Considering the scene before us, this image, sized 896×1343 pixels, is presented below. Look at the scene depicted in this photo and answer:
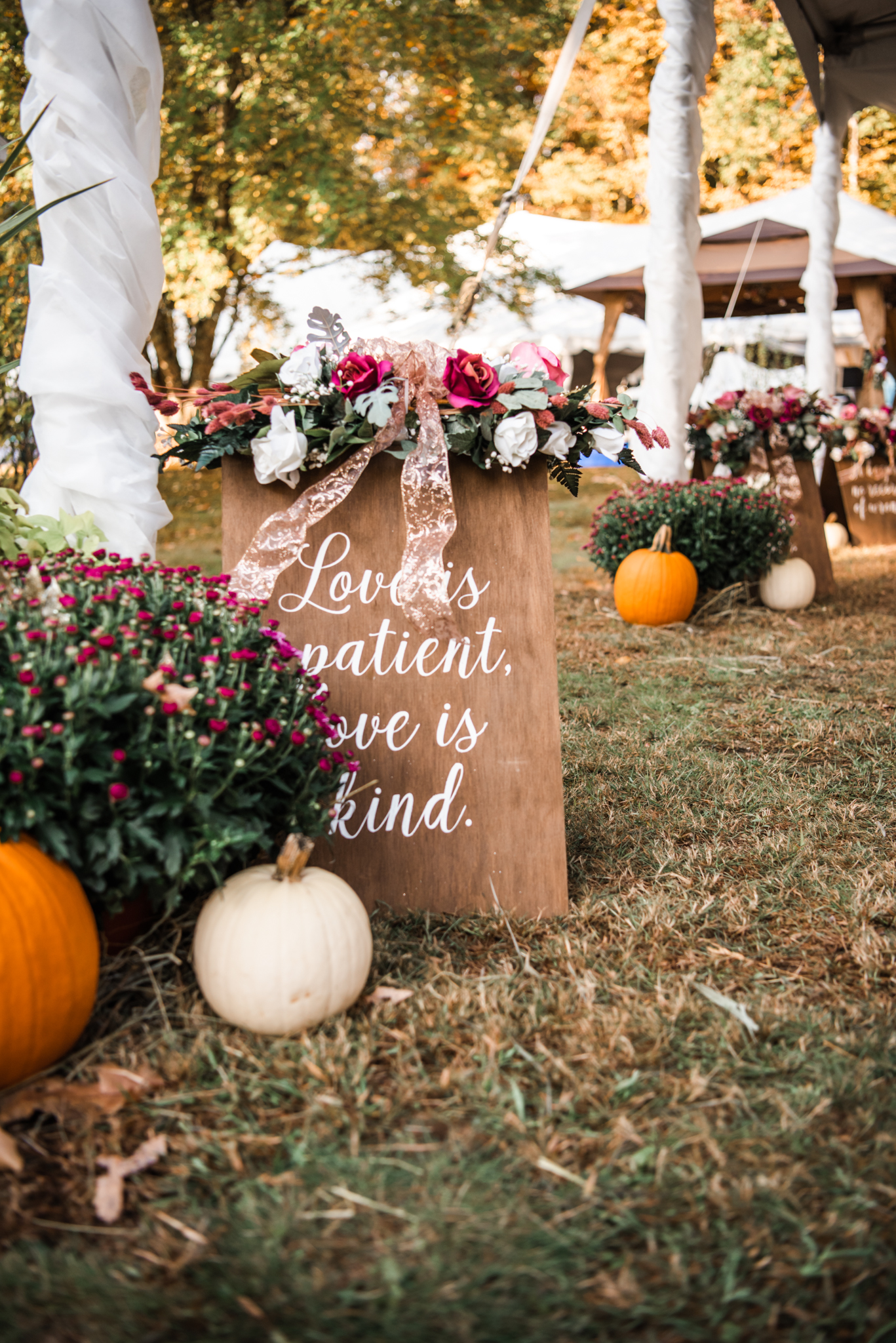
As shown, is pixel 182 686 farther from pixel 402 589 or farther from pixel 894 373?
pixel 894 373

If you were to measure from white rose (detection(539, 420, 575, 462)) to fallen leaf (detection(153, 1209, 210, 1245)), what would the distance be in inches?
56.7

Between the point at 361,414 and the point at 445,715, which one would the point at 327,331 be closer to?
the point at 361,414

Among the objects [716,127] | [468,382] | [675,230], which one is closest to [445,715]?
[468,382]

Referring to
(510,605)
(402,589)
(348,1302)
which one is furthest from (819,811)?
(348,1302)

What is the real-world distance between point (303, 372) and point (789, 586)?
4302 mm

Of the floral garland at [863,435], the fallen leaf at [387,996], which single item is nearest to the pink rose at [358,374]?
the fallen leaf at [387,996]

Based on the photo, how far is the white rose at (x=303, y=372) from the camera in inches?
75.7

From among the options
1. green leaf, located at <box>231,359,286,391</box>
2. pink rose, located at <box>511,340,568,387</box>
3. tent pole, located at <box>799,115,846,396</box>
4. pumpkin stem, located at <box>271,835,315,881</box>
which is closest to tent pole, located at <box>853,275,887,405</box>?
tent pole, located at <box>799,115,846,396</box>

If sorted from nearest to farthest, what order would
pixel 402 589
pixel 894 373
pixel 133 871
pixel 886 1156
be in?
pixel 886 1156
pixel 133 871
pixel 402 589
pixel 894 373

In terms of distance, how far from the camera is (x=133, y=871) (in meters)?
1.49

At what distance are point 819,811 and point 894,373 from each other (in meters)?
8.95

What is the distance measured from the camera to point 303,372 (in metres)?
1.92

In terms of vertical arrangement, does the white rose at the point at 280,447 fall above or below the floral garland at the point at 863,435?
below

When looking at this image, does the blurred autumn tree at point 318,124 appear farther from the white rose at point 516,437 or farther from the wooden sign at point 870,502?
the white rose at point 516,437
